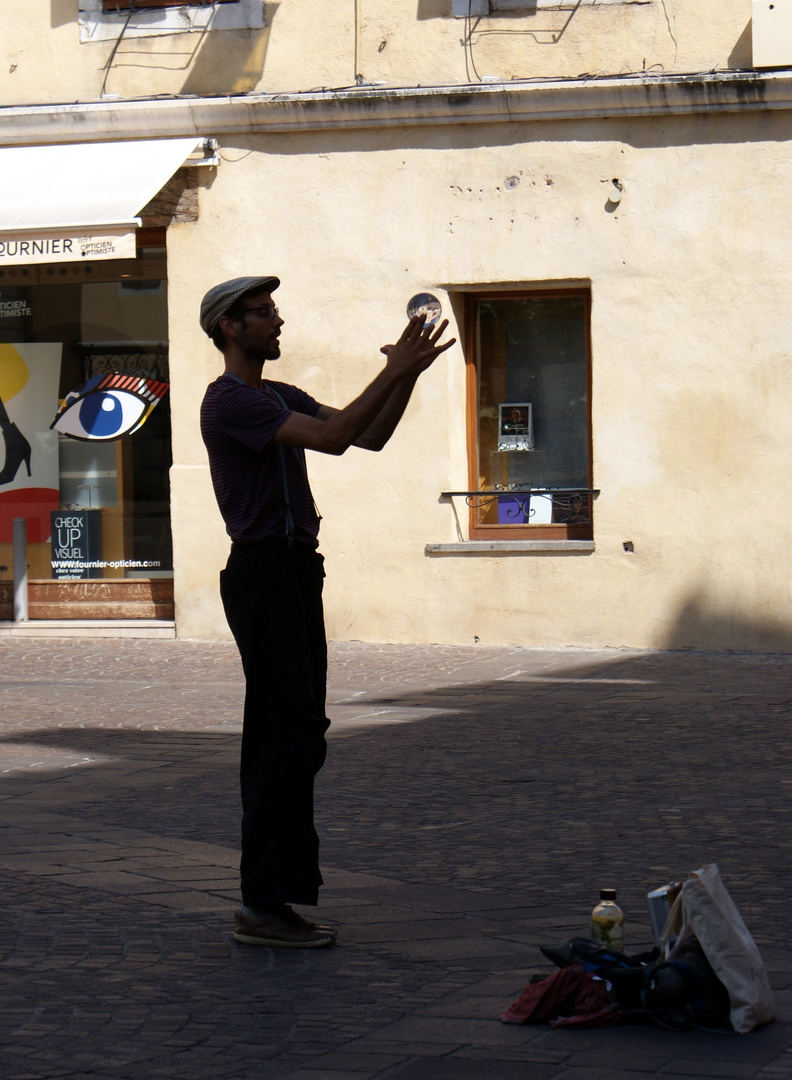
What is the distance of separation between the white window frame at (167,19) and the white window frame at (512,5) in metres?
1.64

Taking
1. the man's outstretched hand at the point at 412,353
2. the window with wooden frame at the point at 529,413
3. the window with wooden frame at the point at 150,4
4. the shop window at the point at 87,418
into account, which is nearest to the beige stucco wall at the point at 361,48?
the window with wooden frame at the point at 150,4

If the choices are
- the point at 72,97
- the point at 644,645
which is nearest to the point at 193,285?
the point at 72,97

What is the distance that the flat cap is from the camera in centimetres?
464

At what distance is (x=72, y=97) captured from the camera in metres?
13.3

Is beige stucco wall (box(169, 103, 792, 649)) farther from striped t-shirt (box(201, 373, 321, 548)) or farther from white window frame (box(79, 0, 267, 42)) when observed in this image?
striped t-shirt (box(201, 373, 321, 548))

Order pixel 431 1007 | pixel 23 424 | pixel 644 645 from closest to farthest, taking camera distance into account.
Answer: pixel 431 1007
pixel 644 645
pixel 23 424

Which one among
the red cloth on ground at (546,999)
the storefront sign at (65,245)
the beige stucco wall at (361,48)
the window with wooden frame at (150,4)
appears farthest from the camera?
the window with wooden frame at (150,4)

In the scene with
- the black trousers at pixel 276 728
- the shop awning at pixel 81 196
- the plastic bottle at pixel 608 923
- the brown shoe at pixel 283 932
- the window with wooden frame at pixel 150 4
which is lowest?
→ the brown shoe at pixel 283 932

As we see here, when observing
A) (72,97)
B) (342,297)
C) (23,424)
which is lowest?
(23,424)

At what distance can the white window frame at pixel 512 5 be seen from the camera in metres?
12.1

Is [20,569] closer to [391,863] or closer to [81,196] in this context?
[81,196]

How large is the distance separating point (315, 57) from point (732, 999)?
1035 cm

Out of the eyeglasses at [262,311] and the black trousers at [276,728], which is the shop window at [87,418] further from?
the black trousers at [276,728]

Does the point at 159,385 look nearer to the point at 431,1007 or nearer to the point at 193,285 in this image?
the point at 193,285
